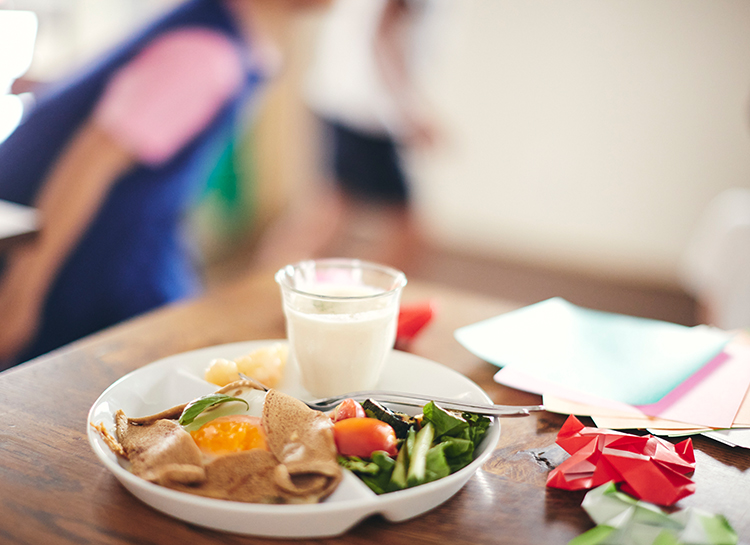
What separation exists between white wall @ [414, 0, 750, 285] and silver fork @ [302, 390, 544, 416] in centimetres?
341

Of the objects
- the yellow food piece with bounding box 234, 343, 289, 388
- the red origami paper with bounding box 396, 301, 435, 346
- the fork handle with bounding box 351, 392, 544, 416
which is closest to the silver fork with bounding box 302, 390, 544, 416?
the fork handle with bounding box 351, 392, 544, 416

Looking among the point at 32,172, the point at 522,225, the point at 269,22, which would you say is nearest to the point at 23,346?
the point at 32,172

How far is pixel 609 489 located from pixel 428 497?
0.17 metres

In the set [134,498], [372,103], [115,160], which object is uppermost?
[372,103]

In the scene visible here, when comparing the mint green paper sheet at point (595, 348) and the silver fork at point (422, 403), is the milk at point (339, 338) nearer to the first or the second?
the silver fork at point (422, 403)

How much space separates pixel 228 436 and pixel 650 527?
39 cm

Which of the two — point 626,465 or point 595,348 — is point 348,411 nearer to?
point 626,465

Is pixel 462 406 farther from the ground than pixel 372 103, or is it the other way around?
pixel 372 103

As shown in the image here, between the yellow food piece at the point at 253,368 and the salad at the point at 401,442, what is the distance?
156mm

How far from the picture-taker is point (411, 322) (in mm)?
982

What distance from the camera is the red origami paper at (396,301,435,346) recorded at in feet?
3.20

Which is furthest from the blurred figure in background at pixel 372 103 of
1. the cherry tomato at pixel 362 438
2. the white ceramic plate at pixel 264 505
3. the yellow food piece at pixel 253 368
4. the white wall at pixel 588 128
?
the cherry tomato at pixel 362 438

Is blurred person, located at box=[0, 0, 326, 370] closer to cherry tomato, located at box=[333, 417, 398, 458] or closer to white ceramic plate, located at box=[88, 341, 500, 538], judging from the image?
white ceramic plate, located at box=[88, 341, 500, 538]

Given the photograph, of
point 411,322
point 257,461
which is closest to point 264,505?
point 257,461
